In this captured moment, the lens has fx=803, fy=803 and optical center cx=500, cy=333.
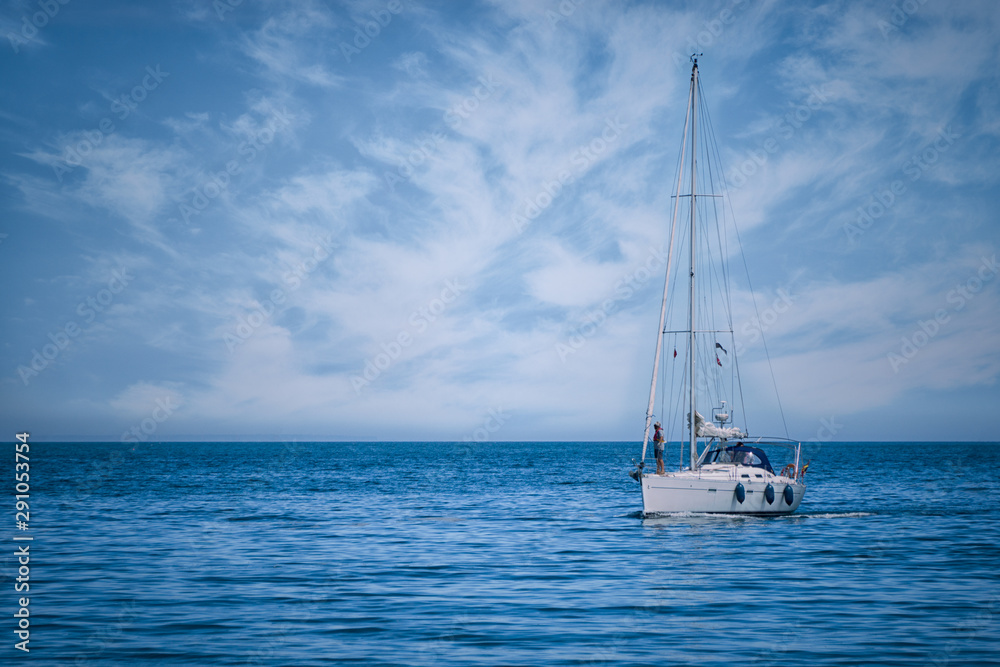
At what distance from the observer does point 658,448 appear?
35.3 meters

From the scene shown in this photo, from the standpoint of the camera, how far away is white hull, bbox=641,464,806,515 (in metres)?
33.7

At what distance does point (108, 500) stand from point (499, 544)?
30652 mm

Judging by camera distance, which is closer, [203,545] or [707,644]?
[707,644]

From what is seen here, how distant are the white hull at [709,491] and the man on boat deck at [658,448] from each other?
1.57 ft

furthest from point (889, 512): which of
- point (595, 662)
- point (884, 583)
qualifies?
point (595, 662)

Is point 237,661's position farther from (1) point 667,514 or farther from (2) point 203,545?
(1) point 667,514

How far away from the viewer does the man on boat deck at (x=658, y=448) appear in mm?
34500

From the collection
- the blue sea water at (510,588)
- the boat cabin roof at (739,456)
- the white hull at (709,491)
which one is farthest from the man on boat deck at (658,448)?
the boat cabin roof at (739,456)

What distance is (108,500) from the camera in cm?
4891

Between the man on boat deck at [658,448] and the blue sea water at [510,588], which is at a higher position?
the man on boat deck at [658,448]

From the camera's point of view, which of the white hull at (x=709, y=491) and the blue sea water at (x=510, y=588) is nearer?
the blue sea water at (x=510, y=588)

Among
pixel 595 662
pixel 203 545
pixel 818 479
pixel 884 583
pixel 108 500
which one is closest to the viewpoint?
pixel 595 662

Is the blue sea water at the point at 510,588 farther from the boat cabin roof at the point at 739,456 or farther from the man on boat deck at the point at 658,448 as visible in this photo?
the boat cabin roof at the point at 739,456

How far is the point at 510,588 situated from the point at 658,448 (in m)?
15.8
